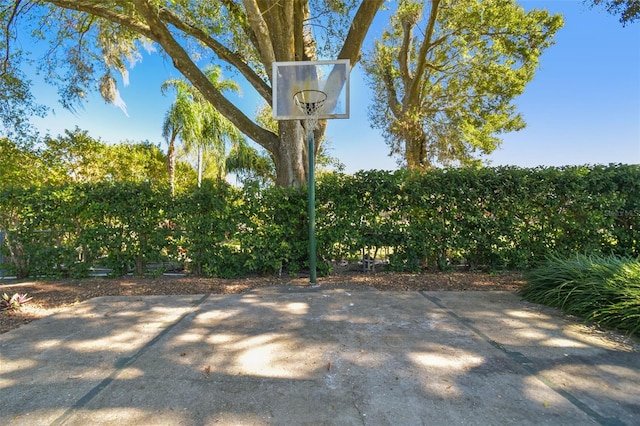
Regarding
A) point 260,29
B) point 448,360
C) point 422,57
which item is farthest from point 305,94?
point 422,57

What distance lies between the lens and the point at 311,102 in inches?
233

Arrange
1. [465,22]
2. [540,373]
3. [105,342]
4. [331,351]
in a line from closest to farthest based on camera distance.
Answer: [540,373]
[331,351]
[105,342]
[465,22]

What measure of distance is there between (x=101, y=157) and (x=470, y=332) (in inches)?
515

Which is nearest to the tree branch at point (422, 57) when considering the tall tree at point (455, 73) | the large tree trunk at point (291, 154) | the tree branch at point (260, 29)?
the tall tree at point (455, 73)

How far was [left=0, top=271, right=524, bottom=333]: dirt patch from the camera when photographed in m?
5.06

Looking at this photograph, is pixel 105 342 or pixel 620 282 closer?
pixel 105 342

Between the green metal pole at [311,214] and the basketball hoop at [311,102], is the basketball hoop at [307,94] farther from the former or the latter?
the green metal pole at [311,214]

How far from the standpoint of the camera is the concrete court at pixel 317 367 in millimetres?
2197

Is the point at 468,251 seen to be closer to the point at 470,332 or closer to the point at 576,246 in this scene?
the point at 576,246

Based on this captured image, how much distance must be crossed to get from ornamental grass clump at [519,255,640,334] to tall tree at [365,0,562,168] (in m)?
9.66

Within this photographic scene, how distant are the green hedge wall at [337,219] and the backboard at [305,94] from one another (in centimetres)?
118

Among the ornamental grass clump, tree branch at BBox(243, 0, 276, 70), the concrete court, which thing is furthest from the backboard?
the ornamental grass clump

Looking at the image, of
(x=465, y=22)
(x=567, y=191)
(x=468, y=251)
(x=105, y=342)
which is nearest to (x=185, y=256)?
(x=105, y=342)

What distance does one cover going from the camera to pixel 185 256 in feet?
19.9
